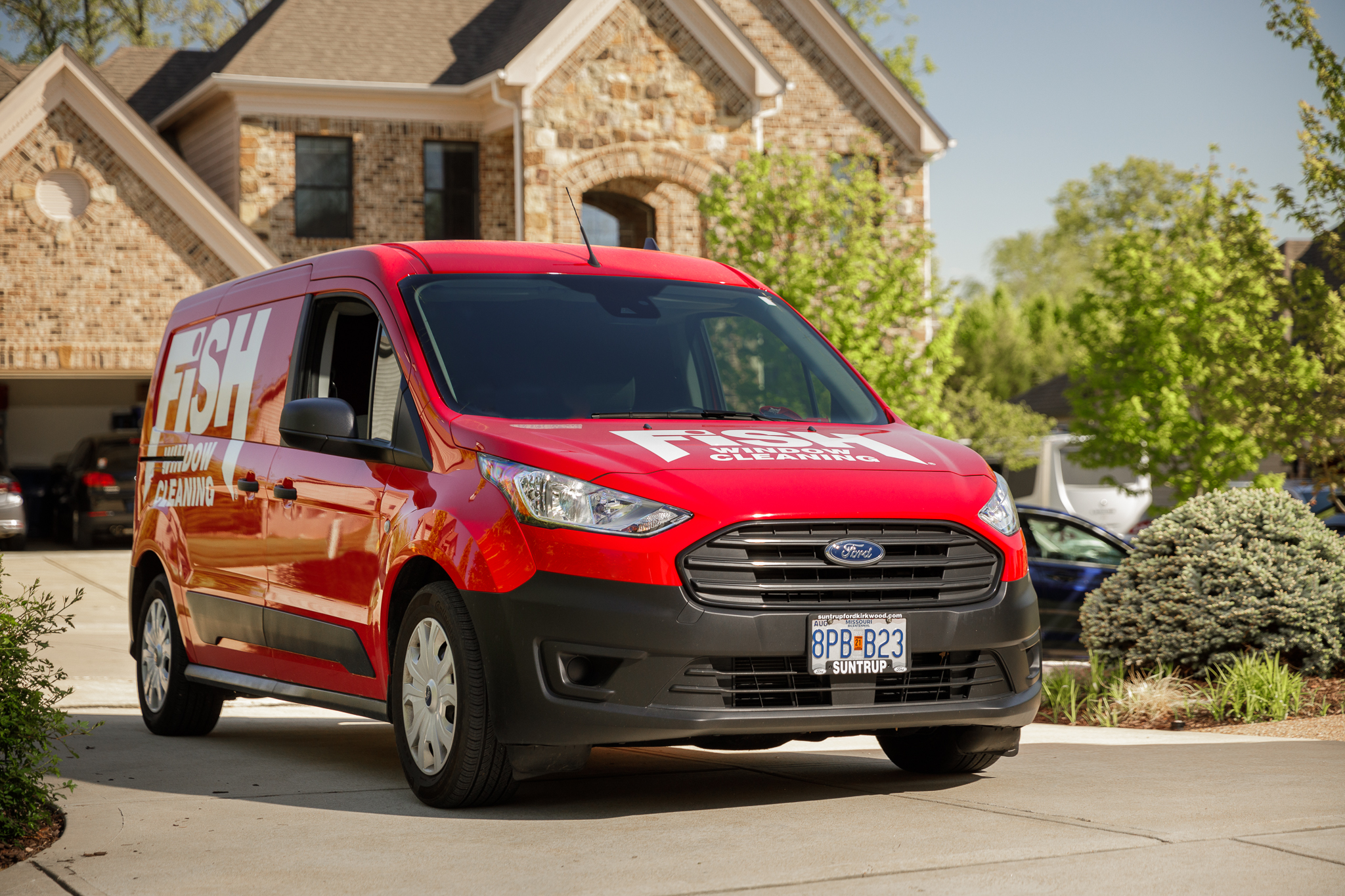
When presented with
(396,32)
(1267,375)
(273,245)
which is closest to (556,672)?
(1267,375)

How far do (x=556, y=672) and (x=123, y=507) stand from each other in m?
21.3

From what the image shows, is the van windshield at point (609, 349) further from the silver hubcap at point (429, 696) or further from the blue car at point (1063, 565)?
the blue car at point (1063, 565)

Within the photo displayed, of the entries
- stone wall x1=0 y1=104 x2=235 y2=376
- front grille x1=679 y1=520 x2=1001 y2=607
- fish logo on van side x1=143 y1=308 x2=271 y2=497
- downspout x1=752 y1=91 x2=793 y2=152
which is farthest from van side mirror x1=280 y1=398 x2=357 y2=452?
downspout x1=752 y1=91 x2=793 y2=152

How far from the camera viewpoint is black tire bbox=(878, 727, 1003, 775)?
262 inches

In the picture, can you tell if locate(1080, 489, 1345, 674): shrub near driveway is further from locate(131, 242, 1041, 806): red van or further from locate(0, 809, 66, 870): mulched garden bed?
locate(0, 809, 66, 870): mulched garden bed

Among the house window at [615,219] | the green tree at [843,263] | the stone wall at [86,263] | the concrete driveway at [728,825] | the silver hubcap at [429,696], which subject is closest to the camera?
the concrete driveway at [728,825]

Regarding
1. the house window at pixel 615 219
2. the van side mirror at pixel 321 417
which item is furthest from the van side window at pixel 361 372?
the house window at pixel 615 219

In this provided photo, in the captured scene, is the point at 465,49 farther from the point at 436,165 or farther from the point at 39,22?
the point at 39,22

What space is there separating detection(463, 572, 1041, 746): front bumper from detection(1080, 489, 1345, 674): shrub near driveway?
461 cm

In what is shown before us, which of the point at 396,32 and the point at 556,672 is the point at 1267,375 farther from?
the point at 396,32

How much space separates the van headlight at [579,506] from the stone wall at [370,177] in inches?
798

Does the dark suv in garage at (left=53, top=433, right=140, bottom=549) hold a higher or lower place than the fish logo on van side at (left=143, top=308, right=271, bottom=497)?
lower

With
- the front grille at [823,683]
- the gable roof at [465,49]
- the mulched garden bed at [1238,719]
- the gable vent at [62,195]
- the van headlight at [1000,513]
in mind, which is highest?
the gable roof at [465,49]

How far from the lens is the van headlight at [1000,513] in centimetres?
604
